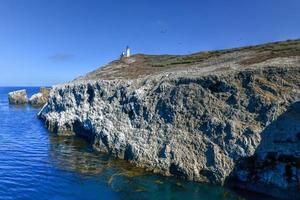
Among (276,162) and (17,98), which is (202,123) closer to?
(276,162)

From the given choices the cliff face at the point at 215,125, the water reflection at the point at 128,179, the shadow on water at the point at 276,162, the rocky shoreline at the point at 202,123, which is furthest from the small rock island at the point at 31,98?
the shadow on water at the point at 276,162

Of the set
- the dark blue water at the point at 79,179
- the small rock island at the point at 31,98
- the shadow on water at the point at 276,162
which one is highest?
the small rock island at the point at 31,98

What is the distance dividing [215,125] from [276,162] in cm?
653

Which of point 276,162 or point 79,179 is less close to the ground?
point 276,162

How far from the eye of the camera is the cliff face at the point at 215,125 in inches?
1109

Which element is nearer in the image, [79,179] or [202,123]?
[79,179]

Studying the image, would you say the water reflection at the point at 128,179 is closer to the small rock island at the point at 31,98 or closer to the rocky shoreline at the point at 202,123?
the rocky shoreline at the point at 202,123

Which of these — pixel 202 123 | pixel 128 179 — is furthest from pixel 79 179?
pixel 202 123

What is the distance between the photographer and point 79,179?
31.6 m

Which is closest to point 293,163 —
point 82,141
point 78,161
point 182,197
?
point 182,197

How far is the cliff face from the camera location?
28.2 m

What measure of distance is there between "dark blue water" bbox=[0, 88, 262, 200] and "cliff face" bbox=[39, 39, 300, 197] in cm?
176

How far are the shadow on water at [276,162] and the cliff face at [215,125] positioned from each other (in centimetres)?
8

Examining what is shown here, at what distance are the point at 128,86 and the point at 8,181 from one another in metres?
19.8
